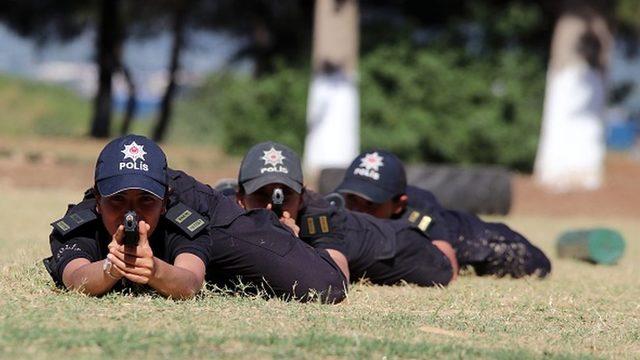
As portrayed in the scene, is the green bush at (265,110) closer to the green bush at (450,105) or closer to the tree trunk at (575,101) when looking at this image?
the green bush at (450,105)

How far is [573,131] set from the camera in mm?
20969

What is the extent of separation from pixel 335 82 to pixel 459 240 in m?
11.7

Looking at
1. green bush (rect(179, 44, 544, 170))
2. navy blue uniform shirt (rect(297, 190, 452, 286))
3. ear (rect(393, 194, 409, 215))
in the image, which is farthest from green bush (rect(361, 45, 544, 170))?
navy blue uniform shirt (rect(297, 190, 452, 286))

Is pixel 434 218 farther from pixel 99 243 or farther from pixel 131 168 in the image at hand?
pixel 131 168

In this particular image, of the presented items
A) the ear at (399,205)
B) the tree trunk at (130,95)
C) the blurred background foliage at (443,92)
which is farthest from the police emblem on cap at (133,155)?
the tree trunk at (130,95)

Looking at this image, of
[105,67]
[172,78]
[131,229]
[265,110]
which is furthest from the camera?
[172,78]

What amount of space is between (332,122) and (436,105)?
327 centimetres

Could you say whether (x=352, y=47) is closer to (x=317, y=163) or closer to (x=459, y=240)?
(x=317, y=163)

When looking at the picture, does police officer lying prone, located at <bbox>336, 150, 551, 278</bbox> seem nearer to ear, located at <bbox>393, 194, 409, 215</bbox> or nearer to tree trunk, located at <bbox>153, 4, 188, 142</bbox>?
ear, located at <bbox>393, 194, 409, 215</bbox>

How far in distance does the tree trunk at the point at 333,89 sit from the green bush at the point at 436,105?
80.7 inches

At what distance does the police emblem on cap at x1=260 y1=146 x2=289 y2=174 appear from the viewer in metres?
7.49

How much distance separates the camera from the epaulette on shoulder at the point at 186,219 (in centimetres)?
630

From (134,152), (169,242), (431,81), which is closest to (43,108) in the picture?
(431,81)

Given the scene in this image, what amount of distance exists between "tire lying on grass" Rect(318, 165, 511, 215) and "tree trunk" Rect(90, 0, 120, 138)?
15962 mm
